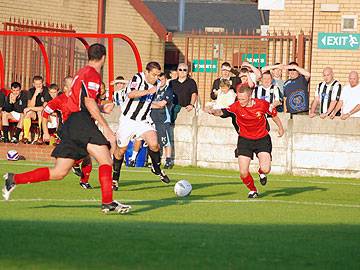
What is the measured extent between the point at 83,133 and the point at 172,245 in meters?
3.29

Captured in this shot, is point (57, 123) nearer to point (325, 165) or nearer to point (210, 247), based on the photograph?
point (325, 165)

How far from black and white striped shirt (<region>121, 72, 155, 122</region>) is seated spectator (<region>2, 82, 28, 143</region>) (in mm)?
8033

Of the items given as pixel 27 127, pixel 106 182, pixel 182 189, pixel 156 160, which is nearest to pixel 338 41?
pixel 27 127

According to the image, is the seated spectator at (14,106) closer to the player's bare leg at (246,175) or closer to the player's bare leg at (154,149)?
the player's bare leg at (154,149)

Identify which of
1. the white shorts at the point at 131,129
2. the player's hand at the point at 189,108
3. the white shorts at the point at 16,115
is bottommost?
Answer: the white shorts at the point at 16,115

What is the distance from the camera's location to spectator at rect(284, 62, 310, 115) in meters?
23.4

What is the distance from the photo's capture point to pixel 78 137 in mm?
13602

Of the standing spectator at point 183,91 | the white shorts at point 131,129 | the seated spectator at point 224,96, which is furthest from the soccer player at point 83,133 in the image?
the standing spectator at point 183,91

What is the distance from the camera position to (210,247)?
1057 cm

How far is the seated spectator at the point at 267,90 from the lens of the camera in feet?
76.2

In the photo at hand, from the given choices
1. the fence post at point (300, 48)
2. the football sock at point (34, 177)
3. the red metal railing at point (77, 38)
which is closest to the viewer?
the football sock at point (34, 177)

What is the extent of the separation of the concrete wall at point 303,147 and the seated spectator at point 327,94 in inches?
9.7

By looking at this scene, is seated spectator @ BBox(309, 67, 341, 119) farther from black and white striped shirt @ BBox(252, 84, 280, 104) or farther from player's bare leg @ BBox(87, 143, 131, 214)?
player's bare leg @ BBox(87, 143, 131, 214)

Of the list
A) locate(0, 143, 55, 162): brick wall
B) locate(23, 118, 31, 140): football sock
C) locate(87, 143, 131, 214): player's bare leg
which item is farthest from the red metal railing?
locate(87, 143, 131, 214): player's bare leg
